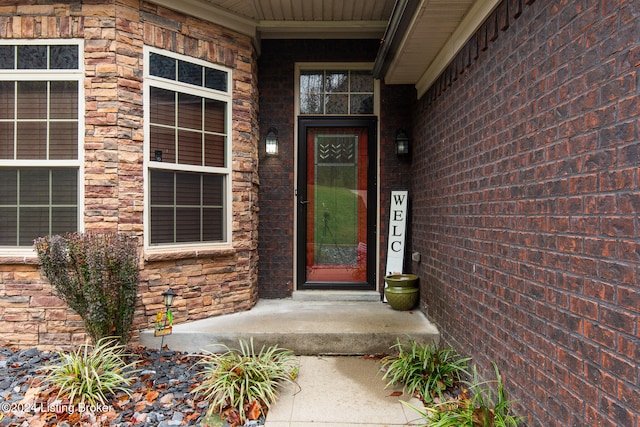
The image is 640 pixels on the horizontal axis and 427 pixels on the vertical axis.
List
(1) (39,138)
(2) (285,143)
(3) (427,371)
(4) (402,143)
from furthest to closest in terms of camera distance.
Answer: (2) (285,143), (4) (402,143), (1) (39,138), (3) (427,371)

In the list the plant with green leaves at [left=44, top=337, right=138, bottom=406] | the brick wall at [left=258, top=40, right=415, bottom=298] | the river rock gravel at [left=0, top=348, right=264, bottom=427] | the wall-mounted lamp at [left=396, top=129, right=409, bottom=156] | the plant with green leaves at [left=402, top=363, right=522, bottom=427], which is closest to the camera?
the plant with green leaves at [left=402, top=363, right=522, bottom=427]

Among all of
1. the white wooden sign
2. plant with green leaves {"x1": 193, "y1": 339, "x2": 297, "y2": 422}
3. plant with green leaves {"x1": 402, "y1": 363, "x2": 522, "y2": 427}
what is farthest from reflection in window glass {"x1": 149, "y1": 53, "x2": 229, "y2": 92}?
plant with green leaves {"x1": 402, "y1": 363, "x2": 522, "y2": 427}

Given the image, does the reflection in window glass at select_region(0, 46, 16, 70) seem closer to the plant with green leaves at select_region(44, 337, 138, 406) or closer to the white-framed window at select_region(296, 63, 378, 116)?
the plant with green leaves at select_region(44, 337, 138, 406)

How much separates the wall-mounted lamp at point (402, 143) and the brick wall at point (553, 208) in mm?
1558

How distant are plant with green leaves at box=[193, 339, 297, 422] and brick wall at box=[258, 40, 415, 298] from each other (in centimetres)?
181

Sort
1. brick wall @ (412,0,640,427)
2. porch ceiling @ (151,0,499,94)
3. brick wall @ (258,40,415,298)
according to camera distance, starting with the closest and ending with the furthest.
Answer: brick wall @ (412,0,640,427), porch ceiling @ (151,0,499,94), brick wall @ (258,40,415,298)

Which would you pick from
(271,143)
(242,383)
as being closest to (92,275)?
(242,383)

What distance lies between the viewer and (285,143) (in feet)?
16.1

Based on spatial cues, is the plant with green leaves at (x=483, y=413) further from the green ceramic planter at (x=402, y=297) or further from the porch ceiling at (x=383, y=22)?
the porch ceiling at (x=383, y=22)

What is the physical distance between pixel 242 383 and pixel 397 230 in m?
2.71

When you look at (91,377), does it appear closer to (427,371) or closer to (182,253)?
(182,253)

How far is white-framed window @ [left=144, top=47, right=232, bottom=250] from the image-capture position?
374 centimetres

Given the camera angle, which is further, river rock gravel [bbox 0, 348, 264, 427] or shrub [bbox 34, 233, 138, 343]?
shrub [bbox 34, 233, 138, 343]

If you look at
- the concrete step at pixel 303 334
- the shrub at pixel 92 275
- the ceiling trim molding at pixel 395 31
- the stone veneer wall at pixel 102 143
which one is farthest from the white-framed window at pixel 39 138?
the ceiling trim molding at pixel 395 31
